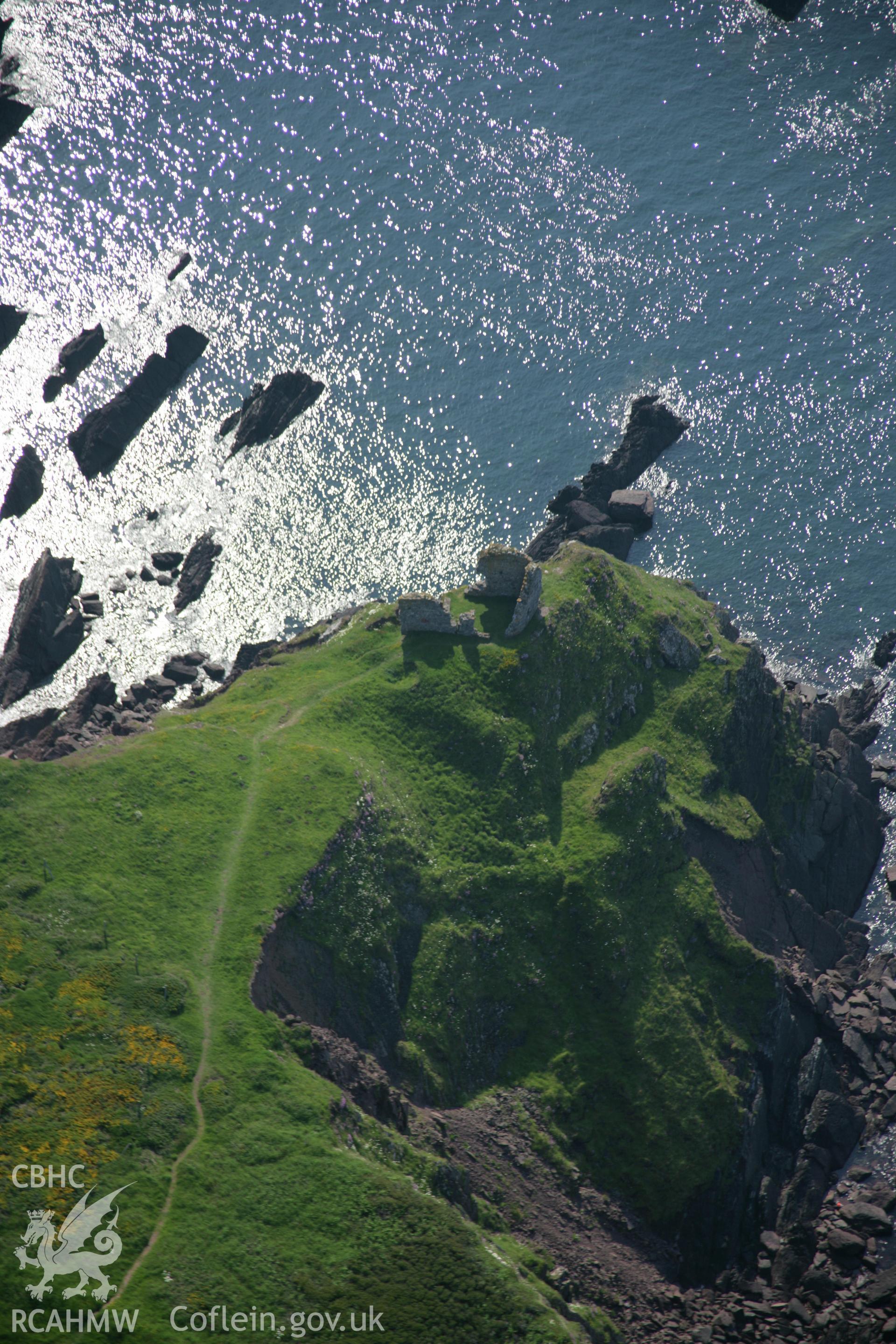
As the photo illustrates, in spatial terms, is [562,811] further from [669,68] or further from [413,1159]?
[669,68]

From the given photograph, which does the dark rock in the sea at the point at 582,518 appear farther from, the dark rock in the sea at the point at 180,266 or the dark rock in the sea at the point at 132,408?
the dark rock in the sea at the point at 180,266

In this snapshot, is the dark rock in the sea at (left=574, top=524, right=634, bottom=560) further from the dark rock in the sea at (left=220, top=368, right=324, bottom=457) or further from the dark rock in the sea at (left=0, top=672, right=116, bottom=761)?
the dark rock in the sea at (left=0, top=672, right=116, bottom=761)

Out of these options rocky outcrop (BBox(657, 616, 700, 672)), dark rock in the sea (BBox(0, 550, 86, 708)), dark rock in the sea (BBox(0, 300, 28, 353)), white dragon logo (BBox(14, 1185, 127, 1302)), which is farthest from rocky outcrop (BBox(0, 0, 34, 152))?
white dragon logo (BBox(14, 1185, 127, 1302))

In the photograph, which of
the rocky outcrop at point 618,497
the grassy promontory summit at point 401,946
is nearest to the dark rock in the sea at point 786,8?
the rocky outcrop at point 618,497

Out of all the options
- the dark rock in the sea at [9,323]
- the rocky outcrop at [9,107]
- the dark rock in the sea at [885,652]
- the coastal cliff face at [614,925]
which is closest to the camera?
the coastal cliff face at [614,925]

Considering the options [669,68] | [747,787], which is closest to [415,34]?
[669,68]

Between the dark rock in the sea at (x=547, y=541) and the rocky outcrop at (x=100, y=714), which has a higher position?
the dark rock in the sea at (x=547, y=541)

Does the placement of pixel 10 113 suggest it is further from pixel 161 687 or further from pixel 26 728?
pixel 26 728
